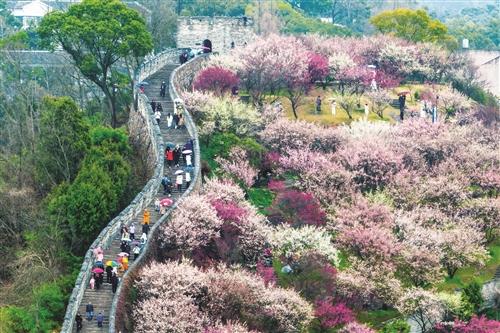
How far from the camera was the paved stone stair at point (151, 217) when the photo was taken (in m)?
42.2

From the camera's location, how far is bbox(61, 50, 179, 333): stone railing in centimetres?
4181

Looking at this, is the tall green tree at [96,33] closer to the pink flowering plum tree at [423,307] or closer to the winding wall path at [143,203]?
the winding wall path at [143,203]

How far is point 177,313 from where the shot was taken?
41.8m

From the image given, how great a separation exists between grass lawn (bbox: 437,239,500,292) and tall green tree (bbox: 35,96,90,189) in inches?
824

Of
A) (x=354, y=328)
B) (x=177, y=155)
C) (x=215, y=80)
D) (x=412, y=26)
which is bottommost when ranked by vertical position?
(x=354, y=328)

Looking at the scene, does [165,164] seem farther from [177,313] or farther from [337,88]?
[337,88]

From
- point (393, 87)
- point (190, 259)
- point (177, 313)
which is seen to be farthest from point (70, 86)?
point (177, 313)

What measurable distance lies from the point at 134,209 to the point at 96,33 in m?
21.6

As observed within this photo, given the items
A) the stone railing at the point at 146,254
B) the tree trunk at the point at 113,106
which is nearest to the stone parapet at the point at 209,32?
the stone railing at the point at 146,254

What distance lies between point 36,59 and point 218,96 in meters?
24.9

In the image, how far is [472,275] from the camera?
5609 cm

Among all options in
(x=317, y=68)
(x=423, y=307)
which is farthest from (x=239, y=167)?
(x=317, y=68)

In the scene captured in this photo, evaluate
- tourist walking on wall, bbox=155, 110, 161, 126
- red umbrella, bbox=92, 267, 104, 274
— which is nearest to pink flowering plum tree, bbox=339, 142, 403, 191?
tourist walking on wall, bbox=155, 110, 161, 126

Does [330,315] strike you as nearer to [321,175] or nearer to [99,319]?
[99,319]
